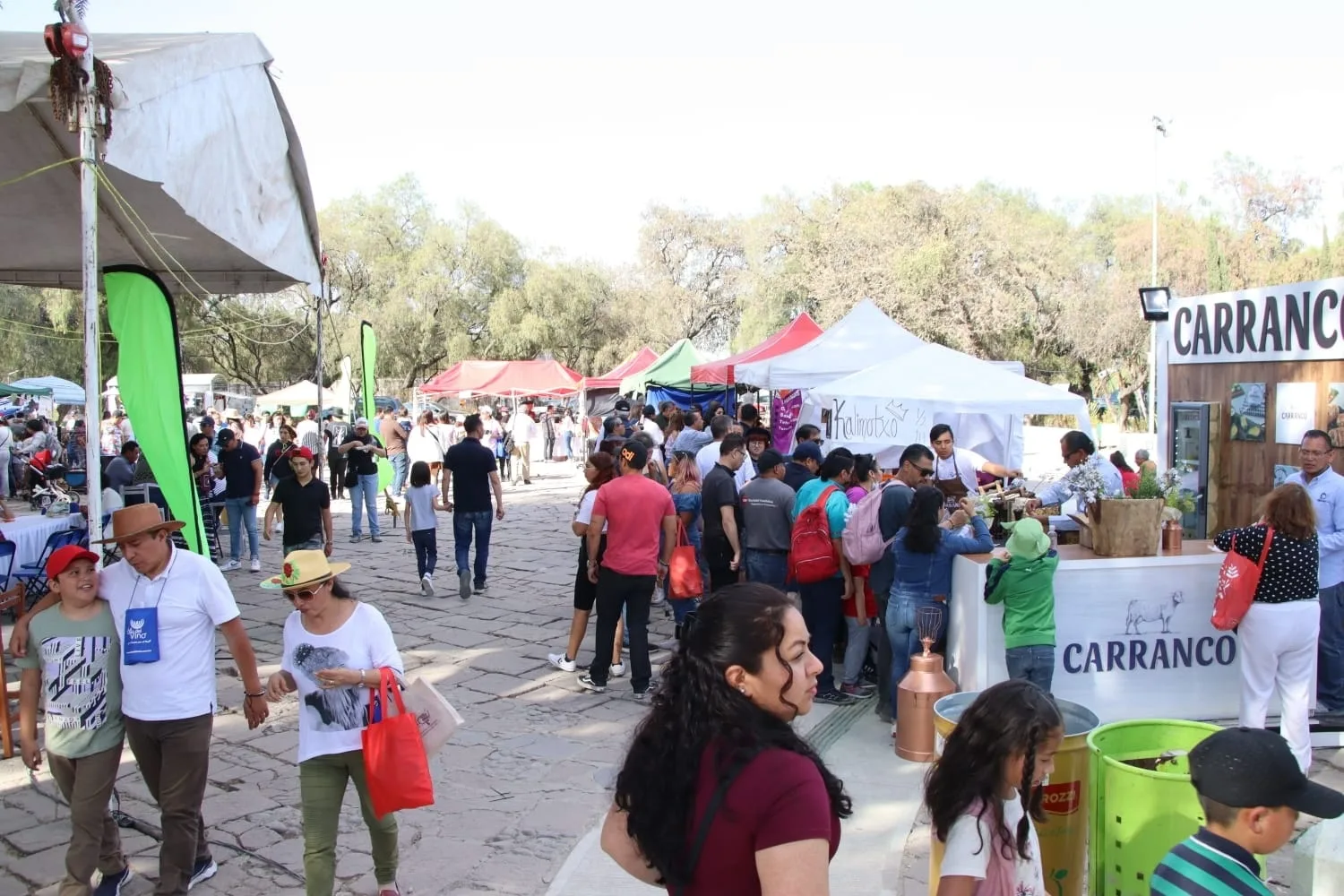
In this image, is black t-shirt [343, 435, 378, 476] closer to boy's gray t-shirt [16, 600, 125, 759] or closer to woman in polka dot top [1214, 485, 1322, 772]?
boy's gray t-shirt [16, 600, 125, 759]

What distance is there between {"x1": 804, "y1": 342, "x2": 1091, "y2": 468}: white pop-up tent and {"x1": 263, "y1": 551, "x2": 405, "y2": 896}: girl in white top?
6.97m

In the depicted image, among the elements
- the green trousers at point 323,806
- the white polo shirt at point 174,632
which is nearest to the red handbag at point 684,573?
the green trousers at point 323,806

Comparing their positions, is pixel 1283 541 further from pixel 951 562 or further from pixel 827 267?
pixel 827 267

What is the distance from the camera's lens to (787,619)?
189cm

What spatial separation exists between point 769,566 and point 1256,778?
5.01 m

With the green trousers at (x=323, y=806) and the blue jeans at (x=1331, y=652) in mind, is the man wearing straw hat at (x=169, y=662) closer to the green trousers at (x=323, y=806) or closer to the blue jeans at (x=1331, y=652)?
the green trousers at (x=323, y=806)

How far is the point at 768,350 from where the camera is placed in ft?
53.8

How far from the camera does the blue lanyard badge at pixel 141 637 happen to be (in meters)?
3.89

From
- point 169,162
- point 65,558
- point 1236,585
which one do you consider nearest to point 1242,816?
point 1236,585

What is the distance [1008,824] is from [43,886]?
4.11 meters

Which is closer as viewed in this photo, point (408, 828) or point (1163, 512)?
point (408, 828)

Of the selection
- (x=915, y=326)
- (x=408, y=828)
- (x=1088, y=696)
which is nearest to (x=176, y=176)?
(x=408, y=828)

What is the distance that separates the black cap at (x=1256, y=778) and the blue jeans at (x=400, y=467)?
14.9 meters

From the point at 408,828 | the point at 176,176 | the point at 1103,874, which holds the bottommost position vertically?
the point at 408,828
